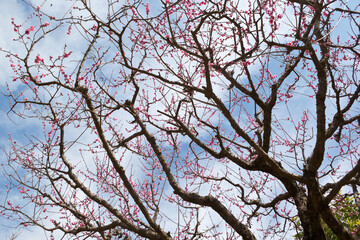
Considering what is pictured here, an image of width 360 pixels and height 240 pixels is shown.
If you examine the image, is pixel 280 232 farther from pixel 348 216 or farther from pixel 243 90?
pixel 243 90

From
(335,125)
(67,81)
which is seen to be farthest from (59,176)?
(335,125)

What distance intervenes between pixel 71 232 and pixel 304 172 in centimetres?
406

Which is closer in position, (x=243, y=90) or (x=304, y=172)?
(x=304, y=172)

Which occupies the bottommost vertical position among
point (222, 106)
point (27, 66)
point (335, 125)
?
point (222, 106)

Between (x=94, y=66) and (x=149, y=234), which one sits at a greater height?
(x=94, y=66)

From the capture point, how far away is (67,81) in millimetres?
4840

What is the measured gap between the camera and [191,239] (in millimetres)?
5574

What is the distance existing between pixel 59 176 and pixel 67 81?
208 centimetres

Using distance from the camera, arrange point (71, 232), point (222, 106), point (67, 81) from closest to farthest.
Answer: point (222, 106) → point (67, 81) → point (71, 232)

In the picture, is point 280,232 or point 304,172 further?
point 280,232

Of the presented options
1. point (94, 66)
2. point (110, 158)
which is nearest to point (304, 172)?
point (110, 158)

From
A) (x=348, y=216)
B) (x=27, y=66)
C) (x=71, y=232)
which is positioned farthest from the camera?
(x=348, y=216)

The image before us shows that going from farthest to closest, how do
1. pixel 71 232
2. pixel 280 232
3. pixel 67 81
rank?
Answer: pixel 280 232
pixel 71 232
pixel 67 81

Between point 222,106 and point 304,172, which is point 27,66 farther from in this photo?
point 304,172
